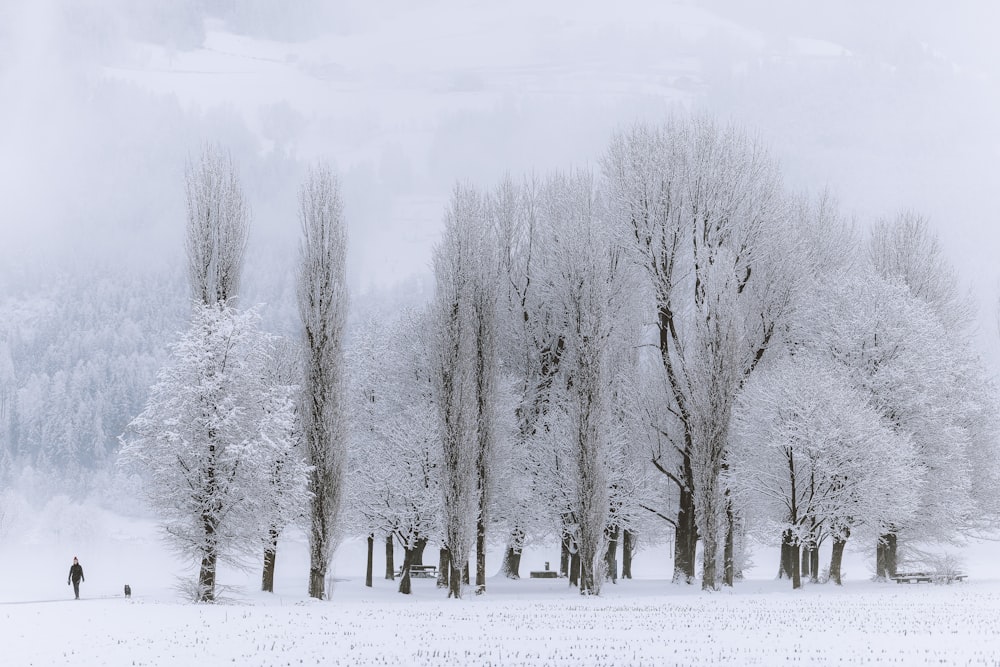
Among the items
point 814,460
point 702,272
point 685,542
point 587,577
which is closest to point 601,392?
point 702,272

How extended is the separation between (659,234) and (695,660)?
70.4 ft

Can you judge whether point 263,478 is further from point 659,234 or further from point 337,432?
point 659,234

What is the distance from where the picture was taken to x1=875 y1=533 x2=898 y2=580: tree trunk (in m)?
42.3

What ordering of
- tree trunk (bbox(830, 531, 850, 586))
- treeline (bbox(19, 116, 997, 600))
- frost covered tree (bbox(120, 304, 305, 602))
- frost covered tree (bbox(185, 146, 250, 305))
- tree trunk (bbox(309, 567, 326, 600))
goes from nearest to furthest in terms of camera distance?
frost covered tree (bbox(120, 304, 305, 602)) < treeline (bbox(19, 116, 997, 600)) < tree trunk (bbox(309, 567, 326, 600)) < frost covered tree (bbox(185, 146, 250, 305)) < tree trunk (bbox(830, 531, 850, 586))

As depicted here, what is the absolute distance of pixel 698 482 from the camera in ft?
117

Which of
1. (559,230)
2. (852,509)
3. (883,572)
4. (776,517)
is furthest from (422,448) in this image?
(883,572)

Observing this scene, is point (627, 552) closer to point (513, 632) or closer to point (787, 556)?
point (787, 556)

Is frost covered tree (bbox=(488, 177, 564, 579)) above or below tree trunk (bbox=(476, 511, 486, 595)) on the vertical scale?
above

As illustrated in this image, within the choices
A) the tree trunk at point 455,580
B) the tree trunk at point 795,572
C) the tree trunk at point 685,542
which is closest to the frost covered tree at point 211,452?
the tree trunk at point 455,580

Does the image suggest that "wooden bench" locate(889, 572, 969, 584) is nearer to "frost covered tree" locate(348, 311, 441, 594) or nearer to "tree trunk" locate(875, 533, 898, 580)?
"tree trunk" locate(875, 533, 898, 580)

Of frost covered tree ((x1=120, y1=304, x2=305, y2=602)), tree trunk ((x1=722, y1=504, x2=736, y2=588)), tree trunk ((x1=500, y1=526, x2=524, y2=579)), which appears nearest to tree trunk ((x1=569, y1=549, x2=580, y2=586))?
tree trunk ((x1=500, y1=526, x2=524, y2=579))

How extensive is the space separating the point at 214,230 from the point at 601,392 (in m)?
15.0

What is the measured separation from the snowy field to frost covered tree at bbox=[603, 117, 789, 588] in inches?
188

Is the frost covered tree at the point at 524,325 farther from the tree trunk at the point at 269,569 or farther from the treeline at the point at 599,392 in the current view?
the tree trunk at the point at 269,569
